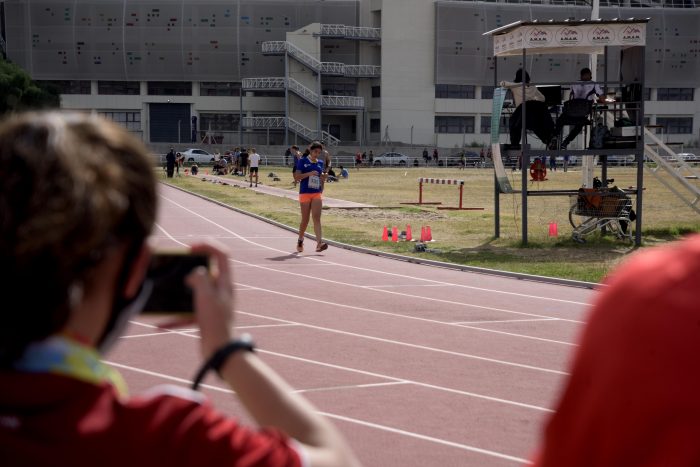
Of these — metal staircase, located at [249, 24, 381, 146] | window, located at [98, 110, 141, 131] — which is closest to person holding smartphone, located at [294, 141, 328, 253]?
metal staircase, located at [249, 24, 381, 146]

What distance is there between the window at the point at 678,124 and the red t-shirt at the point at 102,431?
96.6 meters

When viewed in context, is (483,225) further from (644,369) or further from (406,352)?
(644,369)

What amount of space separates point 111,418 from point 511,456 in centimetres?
506

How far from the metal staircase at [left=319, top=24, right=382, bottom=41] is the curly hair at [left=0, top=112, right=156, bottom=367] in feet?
282

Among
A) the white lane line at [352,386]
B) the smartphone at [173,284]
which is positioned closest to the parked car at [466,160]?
the white lane line at [352,386]

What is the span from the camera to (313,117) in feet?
291

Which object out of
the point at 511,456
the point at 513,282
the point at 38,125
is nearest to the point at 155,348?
the point at 511,456

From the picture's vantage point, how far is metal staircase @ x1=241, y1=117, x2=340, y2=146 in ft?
284

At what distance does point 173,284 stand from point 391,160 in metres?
82.6

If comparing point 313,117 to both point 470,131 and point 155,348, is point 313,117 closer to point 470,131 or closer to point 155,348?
point 470,131

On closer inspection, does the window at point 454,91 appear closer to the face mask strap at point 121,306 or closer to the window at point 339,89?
the window at point 339,89

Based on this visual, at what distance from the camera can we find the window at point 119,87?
8962cm

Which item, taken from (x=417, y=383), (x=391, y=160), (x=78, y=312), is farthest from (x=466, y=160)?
(x=78, y=312)

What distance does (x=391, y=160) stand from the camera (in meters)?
84.3
